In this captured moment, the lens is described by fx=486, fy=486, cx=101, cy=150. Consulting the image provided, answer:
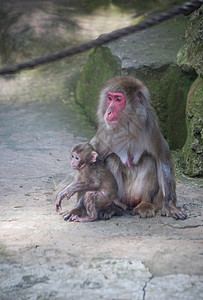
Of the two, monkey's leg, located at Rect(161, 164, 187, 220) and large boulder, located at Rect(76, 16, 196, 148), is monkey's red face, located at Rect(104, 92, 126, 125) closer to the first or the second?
monkey's leg, located at Rect(161, 164, 187, 220)

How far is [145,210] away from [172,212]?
0.88 feet

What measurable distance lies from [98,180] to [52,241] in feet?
3.14

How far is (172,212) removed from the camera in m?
4.81

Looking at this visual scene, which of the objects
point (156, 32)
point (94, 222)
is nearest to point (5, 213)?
point (94, 222)

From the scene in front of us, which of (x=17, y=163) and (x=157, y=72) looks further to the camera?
(x=157, y=72)

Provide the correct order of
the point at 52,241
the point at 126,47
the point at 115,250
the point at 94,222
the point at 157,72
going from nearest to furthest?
the point at 115,250 < the point at 52,241 < the point at 94,222 < the point at 157,72 < the point at 126,47

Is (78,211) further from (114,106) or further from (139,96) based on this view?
(139,96)

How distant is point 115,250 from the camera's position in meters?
3.80

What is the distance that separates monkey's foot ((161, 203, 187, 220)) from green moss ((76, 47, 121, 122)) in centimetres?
352

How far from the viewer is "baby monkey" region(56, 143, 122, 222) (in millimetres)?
4793

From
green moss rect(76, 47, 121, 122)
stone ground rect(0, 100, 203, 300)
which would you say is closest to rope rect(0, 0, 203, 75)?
stone ground rect(0, 100, 203, 300)

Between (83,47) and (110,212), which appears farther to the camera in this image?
(110,212)

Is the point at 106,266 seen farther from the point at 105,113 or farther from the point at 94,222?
the point at 105,113

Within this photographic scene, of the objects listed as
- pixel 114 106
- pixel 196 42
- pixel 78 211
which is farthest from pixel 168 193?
pixel 196 42
